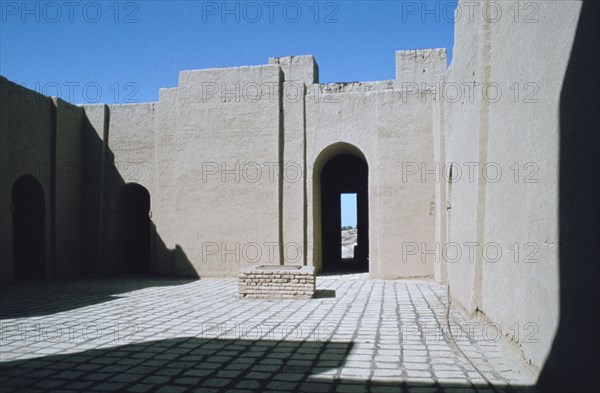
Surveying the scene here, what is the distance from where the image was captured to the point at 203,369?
5027 mm

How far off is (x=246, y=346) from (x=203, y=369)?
986mm

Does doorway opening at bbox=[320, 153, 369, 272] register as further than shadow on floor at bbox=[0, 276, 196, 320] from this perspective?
Yes

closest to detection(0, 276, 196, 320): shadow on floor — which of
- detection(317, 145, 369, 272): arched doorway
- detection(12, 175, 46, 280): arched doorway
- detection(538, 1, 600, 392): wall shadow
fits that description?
detection(12, 175, 46, 280): arched doorway

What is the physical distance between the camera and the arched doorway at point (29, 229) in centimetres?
1354

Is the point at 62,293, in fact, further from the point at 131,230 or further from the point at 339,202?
the point at 339,202

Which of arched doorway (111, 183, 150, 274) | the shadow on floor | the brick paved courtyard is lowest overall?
the shadow on floor

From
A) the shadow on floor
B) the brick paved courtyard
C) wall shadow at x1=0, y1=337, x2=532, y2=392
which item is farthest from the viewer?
the shadow on floor

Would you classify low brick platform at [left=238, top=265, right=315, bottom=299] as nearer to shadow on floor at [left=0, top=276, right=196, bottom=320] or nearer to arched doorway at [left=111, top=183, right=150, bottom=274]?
shadow on floor at [left=0, top=276, right=196, bottom=320]

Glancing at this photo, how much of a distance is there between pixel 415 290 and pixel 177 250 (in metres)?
7.16

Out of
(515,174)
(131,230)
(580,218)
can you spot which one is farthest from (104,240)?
(580,218)

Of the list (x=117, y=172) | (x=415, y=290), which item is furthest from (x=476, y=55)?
(x=117, y=172)

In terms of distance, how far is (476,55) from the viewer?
768cm

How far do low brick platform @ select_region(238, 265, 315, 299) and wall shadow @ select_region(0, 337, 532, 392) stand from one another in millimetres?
3596

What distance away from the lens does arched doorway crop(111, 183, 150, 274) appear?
49.6 feet
